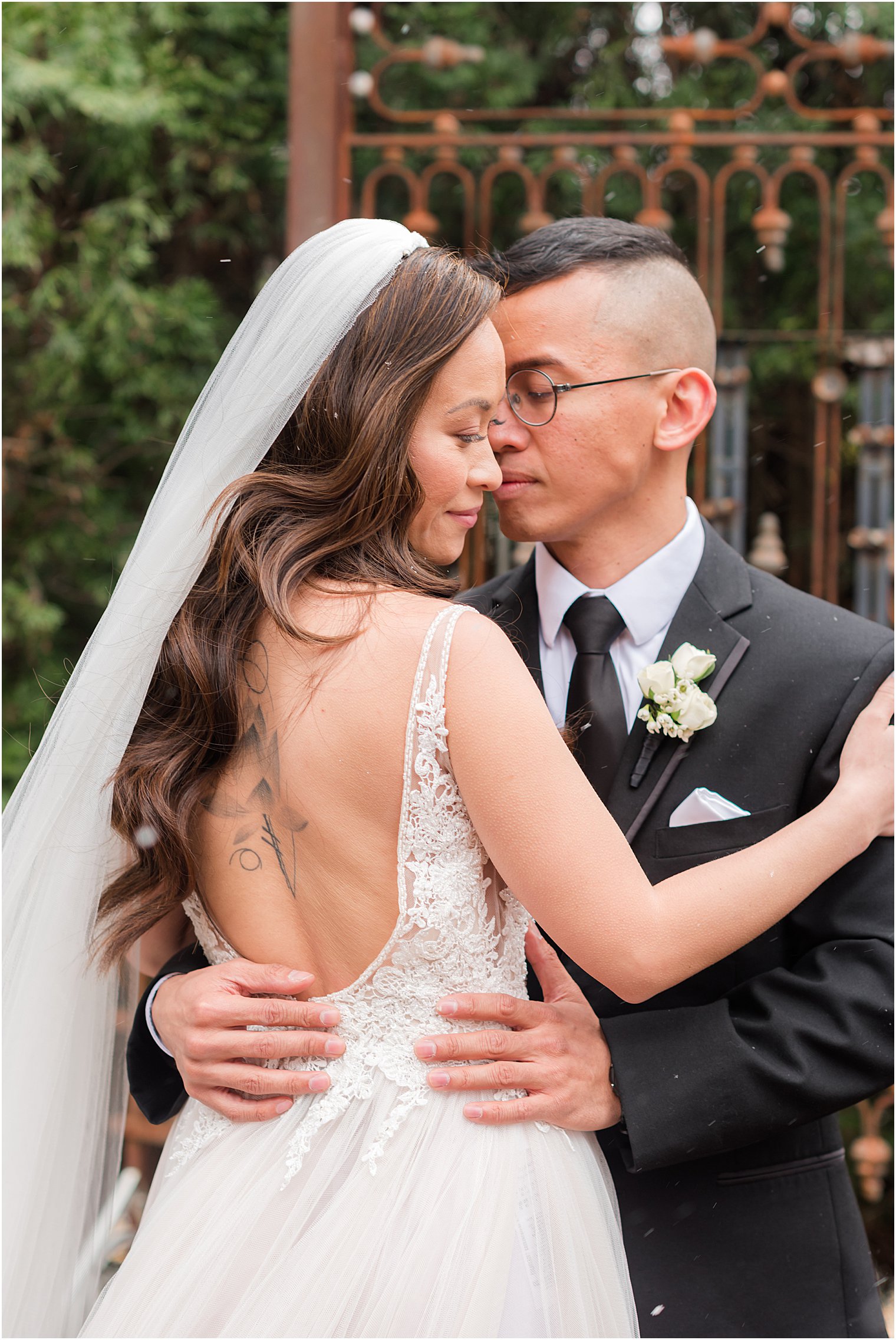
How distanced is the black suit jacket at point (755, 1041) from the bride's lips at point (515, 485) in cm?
41

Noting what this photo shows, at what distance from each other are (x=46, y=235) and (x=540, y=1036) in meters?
4.41

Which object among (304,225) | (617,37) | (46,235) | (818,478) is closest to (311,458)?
(304,225)

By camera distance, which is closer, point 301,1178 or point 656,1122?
point 301,1178

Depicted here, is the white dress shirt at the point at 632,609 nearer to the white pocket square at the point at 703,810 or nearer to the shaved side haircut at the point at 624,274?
the white pocket square at the point at 703,810

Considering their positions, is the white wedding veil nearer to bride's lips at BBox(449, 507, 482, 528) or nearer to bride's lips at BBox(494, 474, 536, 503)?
bride's lips at BBox(449, 507, 482, 528)

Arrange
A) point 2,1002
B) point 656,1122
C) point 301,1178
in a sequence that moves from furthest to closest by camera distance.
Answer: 1. point 2,1002
2. point 656,1122
3. point 301,1178

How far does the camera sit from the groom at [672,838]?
5.97ft

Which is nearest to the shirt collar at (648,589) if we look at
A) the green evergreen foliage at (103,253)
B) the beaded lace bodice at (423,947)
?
the beaded lace bodice at (423,947)

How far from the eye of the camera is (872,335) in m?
4.96

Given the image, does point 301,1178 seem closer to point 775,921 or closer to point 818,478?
point 775,921

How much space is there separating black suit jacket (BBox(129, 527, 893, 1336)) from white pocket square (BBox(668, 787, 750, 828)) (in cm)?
2

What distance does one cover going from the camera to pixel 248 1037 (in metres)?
1.73

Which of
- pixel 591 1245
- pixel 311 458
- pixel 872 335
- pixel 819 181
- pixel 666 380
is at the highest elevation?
pixel 819 181

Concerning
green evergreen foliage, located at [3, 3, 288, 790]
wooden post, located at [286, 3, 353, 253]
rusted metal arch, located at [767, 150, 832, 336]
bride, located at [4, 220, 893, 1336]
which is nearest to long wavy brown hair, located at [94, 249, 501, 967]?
bride, located at [4, 220, 893, 1336]
